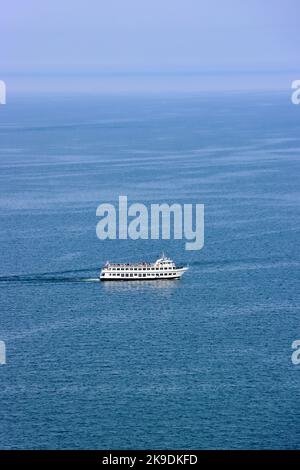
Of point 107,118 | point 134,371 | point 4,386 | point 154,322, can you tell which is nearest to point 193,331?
point 154,322

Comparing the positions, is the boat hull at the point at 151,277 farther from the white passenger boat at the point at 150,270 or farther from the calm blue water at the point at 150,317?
the calm blue water at the point at 150,317

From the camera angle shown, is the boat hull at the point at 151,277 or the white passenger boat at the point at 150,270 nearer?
the boat hull at the point at 151,277

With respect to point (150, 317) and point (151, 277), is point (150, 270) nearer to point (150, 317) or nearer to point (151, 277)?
point (151, 277)

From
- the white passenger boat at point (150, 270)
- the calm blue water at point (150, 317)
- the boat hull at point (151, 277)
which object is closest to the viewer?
the calm blue water at point (150, 317)

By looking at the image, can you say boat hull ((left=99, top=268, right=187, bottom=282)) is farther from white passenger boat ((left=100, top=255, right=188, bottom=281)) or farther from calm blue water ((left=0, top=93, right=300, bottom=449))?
calm blue water ((left=0, top=93, right=300, bottom=449))

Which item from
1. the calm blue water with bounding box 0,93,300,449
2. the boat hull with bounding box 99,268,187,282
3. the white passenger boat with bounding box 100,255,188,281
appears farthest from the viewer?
the white passenger boat with bounding box 100,255,188,281

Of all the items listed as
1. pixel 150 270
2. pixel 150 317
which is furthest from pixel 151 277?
pixel 150 317

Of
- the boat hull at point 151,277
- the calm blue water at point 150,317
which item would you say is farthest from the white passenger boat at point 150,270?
the calm blue water at point 150,317

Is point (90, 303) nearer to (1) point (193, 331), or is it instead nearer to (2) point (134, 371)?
(1) point (193, 331)

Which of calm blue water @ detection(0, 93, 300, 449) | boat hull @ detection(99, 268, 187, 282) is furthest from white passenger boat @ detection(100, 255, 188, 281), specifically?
calm blue water @ detection(0, 93, 300, 449)
